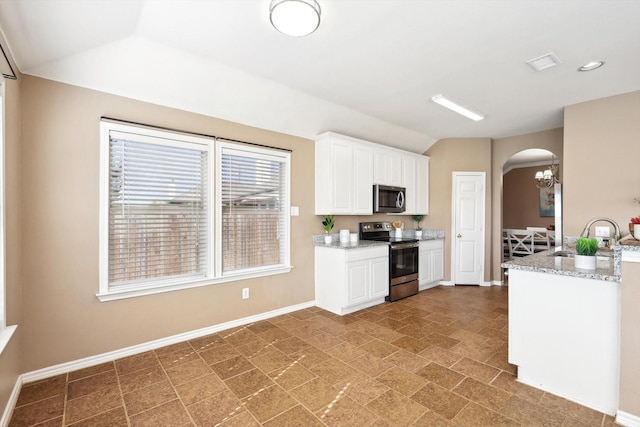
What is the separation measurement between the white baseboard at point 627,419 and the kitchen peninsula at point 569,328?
0.24ft

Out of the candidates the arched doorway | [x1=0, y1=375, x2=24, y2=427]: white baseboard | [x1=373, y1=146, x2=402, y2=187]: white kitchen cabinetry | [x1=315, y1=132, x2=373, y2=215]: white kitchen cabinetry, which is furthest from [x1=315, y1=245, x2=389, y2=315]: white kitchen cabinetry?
the arched doorway

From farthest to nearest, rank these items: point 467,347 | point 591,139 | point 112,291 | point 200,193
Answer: point 591,139 → point 200,193 → point 467,347 → point 112,291

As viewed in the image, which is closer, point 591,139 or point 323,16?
point 323,16

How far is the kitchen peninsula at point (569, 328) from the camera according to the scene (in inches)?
78.4

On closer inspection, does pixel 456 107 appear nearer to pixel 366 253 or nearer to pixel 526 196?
pixel 366 253

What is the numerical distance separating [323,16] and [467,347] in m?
3.19

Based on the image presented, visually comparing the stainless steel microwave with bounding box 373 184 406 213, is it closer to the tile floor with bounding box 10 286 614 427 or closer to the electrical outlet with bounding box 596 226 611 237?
the tile floor with bounding box 10 286 614 427

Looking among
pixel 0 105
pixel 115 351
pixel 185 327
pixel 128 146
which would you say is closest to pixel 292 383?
pixel 185 327

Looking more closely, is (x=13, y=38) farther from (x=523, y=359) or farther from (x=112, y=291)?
(x=523, y=359)

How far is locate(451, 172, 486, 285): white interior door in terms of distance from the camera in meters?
5.50

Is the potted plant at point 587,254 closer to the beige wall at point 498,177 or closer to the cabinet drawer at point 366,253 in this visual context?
the cabinet drawer at point 366,253

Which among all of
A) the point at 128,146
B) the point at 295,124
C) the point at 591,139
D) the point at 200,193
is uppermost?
the point at 295,124

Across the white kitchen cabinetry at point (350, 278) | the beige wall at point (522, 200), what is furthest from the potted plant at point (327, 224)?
the beige wall at point (522, 200)

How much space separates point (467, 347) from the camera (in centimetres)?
298
